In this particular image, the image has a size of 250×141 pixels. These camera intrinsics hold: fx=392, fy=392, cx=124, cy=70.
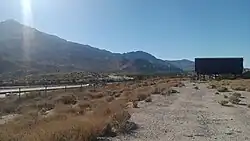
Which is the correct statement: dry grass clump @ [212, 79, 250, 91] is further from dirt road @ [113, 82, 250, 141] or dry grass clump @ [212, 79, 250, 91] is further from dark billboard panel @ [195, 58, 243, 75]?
dirt road @ [113, 82, 250, 141]

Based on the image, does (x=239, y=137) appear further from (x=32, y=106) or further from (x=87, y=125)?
(x=32, y=106)

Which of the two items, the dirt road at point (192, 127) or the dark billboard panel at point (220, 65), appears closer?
the dirt road at point (192, 127)

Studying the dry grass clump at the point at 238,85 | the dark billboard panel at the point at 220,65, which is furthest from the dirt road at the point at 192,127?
the dark billboard panel at the point at 220,65

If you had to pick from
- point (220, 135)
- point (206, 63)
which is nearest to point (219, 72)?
point (206, 63)

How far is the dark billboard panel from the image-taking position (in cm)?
9988

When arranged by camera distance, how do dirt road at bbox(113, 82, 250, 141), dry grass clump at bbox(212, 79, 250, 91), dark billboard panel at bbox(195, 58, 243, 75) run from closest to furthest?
1. dirt road at bbox(113, 82, 250, 141)
2. dry grass clump at bbox(212, 79, 250, 91)
3. dark billboard panel at bbox(195, 58, 243, 75)

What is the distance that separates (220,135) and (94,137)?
476 centimetres

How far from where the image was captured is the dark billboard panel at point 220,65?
99.9 meters

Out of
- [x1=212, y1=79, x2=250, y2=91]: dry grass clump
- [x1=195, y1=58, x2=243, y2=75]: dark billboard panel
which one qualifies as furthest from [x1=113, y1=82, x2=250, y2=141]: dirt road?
[x1=195, y1=58, x2=243, y2=75]: dark billboard panel

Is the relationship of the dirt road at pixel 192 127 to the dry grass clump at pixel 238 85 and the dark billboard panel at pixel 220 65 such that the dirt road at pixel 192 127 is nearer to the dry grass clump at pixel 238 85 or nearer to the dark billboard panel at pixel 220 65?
the dry grass clump at pixel 238 85

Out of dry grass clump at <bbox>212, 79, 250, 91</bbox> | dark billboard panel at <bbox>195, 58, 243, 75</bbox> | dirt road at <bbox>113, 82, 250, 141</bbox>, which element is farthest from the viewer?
dark billboard panel at <bbox>195, 58, 243, 75</bbox>

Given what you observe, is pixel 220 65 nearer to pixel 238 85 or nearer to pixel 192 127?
pixel 238 85

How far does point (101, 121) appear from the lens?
14906 mm

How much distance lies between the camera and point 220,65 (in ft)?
329
